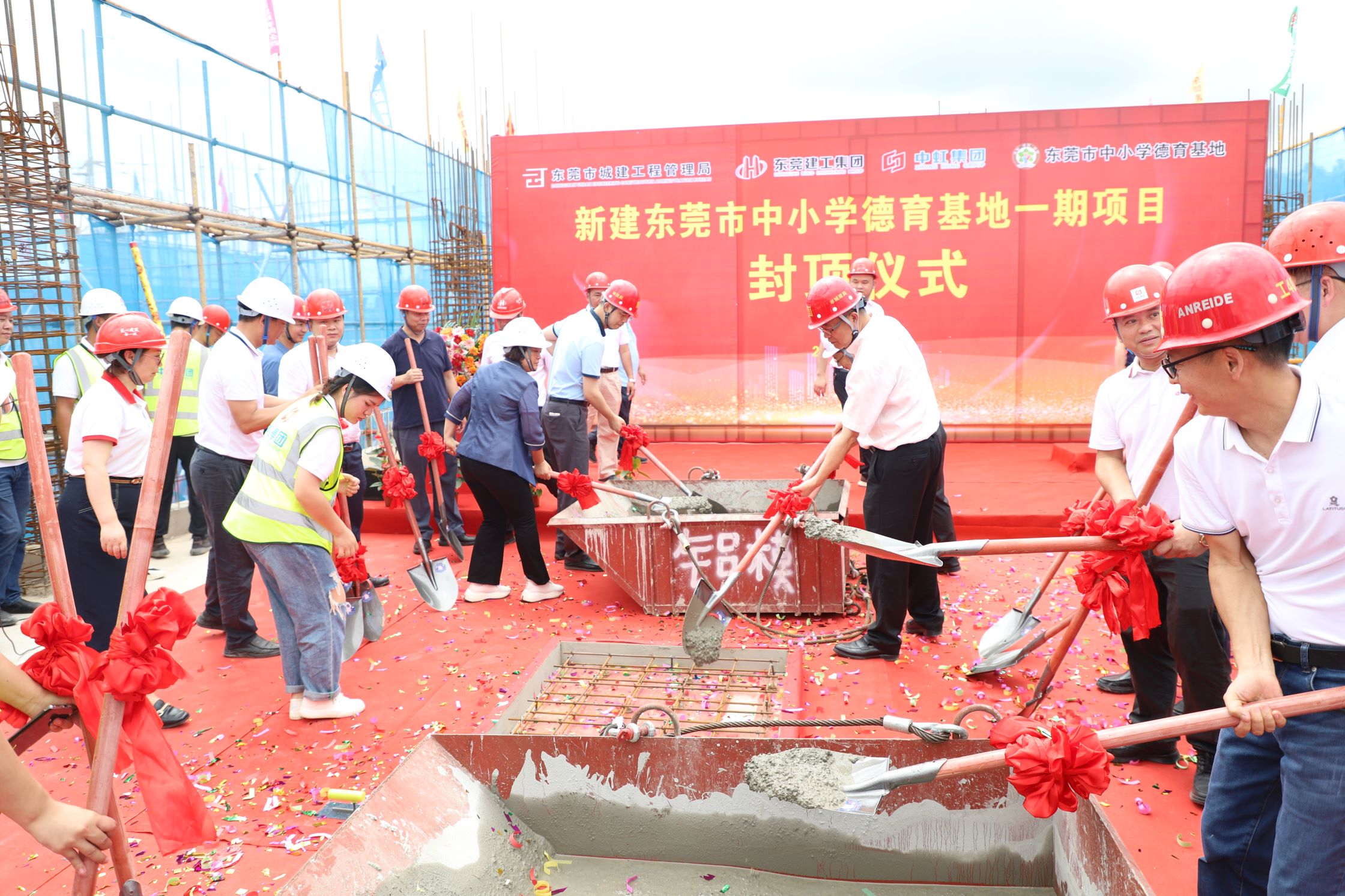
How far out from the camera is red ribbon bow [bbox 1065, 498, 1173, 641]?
237 centimetres

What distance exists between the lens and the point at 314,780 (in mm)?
3262

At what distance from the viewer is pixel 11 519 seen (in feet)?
15.2

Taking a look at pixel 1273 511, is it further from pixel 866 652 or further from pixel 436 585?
pixel 436 585

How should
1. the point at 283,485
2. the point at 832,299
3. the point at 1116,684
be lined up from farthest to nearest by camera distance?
the point at 832,299 < the point at 1116,684 < the point at 283,485

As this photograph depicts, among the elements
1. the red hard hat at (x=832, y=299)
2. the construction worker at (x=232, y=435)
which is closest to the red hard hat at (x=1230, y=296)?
the red hard hat at (x=832, y=299)

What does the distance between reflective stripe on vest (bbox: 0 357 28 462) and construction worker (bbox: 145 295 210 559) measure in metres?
0.91

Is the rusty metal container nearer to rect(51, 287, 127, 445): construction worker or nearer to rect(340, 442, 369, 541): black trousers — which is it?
rect(340, 442, 369, 541): black trousers

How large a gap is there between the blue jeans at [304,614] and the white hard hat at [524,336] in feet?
6.31

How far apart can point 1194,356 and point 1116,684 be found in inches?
102

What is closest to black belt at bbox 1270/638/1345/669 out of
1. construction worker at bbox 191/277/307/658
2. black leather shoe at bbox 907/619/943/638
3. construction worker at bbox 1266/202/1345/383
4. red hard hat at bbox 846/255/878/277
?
construction worker at bbox 1266/202/1345/383

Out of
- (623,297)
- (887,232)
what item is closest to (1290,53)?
(887,232)

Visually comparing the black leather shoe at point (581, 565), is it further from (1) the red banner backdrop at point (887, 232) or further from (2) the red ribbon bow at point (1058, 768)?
(2) the red ribbon bow at point (1058, 768)

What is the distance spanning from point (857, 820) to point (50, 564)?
217 centimetres

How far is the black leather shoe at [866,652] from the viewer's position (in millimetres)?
4309
